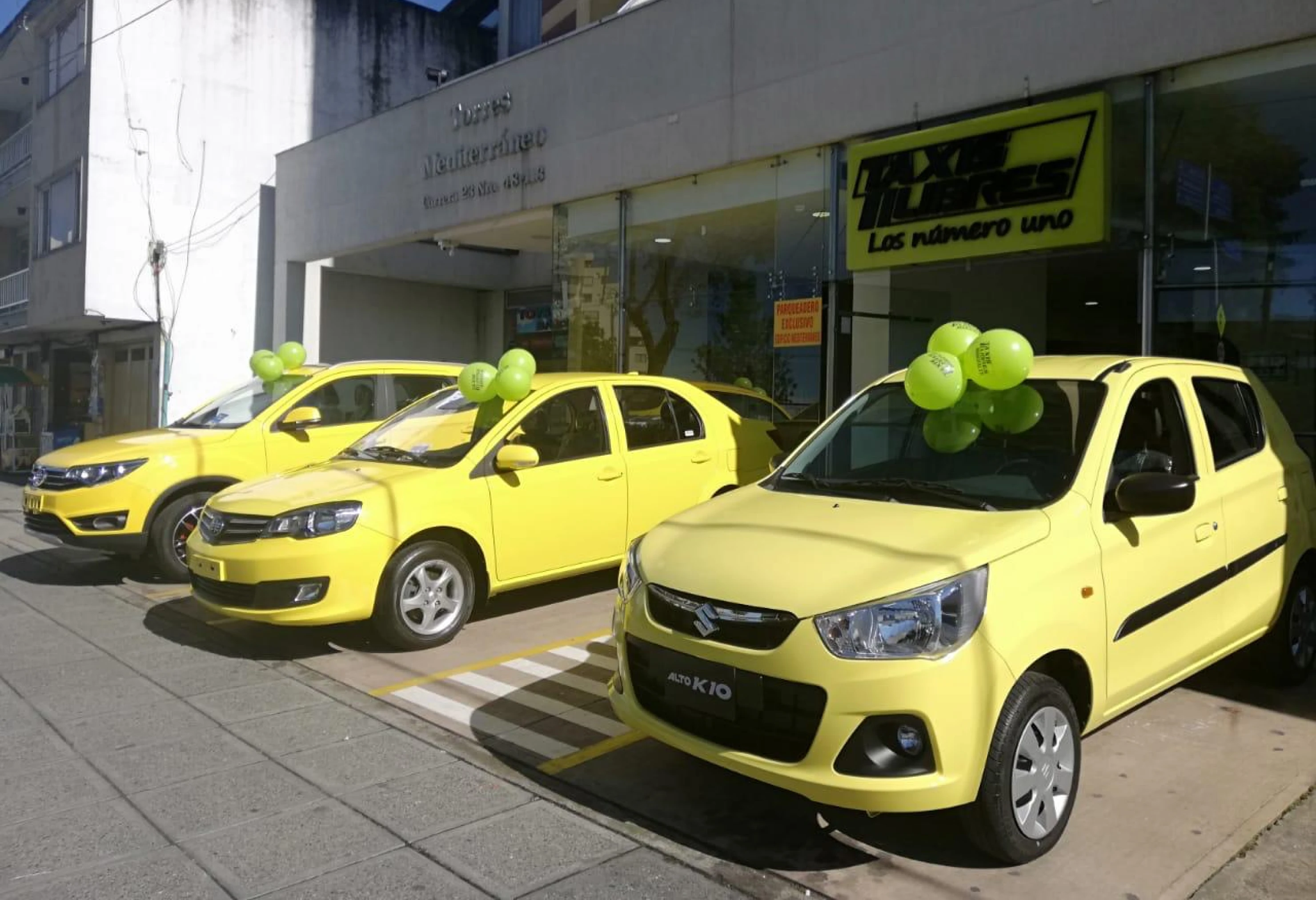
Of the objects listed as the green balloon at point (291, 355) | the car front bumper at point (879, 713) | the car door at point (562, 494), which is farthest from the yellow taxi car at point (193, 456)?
the car front bumper at point (879, 713)

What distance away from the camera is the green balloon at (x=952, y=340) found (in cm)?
464

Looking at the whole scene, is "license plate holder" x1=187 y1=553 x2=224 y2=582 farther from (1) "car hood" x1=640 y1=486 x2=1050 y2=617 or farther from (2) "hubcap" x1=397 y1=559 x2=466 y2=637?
(1) "car hood" x1=640 y1=486 x2=1050 y2=617

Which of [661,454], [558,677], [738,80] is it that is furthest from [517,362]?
[738,80]

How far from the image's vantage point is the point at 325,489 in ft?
20.2

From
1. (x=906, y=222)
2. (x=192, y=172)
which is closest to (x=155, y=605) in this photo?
(x=906, y=222)

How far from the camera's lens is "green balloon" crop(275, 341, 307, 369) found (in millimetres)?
A: 9844

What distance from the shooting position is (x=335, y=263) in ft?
59.7

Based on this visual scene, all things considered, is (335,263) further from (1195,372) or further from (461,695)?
(1195,372)

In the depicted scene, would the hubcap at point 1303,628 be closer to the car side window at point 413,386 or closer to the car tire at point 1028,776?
the car tire at point 1028,776

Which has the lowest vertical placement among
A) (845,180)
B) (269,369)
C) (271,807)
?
(271,807)

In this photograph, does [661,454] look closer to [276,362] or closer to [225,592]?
[225,592]

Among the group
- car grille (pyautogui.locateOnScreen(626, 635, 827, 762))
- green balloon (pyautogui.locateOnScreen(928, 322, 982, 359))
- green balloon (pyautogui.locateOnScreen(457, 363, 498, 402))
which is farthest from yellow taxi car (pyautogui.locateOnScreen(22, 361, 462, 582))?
car grille (pyautogui.locateOnScreen(626, 635, 827, 762))

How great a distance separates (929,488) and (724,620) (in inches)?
45.4

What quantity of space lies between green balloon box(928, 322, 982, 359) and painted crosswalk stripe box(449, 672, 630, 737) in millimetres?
2366
